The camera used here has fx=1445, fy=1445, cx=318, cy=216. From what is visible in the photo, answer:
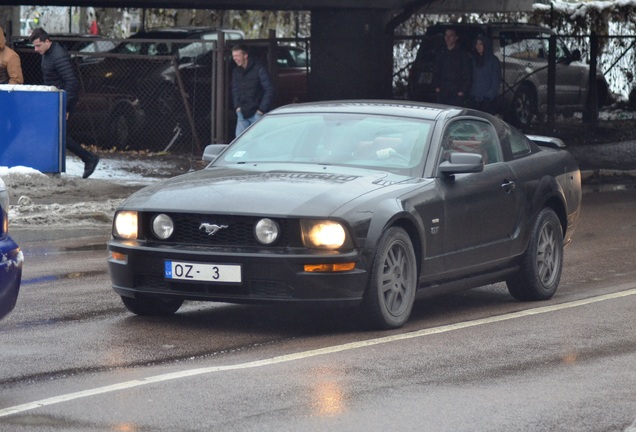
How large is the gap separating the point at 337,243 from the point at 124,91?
15.6 metres

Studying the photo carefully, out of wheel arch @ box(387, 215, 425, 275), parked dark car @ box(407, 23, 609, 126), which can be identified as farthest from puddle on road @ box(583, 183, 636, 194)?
wheel arch @ box(387, 215, 425, 275)

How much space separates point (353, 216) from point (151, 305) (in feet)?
5.19

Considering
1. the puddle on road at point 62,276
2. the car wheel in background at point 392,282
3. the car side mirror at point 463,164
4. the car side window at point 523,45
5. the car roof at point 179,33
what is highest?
the car roof at point 179,33

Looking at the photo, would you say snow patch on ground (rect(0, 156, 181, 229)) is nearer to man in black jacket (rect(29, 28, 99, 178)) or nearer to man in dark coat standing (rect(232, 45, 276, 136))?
man in black jacket (rect(29, 28, 99, 178))

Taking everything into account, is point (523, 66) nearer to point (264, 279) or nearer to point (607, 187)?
point (607, 187)

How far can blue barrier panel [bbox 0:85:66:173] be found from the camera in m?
17.2

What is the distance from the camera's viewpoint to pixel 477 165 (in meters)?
9.23

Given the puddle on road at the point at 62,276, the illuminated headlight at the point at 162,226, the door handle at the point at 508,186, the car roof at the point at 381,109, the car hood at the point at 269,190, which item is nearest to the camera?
the car hood at the point at 269,190

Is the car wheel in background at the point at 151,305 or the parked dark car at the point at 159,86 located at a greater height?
the parked dark car at the point at 159,86

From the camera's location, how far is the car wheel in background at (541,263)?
1013 centimetres

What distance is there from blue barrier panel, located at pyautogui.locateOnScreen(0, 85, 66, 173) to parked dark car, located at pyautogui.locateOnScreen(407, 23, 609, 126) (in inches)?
366

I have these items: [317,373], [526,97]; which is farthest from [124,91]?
[317,373]

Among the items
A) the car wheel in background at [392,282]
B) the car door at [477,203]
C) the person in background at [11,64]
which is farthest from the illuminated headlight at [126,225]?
the person in background at [11,64]

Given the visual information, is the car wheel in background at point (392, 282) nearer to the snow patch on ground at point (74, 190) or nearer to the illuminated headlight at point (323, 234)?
the illuminated headlight at point (323, 234)
